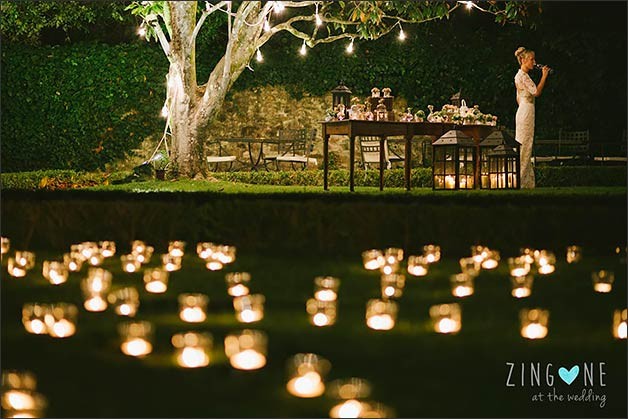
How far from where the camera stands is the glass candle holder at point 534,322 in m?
2.65

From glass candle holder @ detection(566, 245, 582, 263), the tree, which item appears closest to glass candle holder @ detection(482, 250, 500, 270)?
glass candle holder @ detection(566, 245, 582, 263)

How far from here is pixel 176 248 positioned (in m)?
4.48

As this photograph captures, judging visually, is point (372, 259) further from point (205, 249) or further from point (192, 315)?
point (192, 315)

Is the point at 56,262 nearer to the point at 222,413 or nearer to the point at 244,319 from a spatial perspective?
the point at 244,319

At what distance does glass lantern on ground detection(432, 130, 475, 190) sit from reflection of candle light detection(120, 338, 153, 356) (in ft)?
21.5

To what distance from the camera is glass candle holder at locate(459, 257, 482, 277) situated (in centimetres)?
381

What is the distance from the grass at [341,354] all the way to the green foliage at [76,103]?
9.85 meters

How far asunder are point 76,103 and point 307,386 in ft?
38.7

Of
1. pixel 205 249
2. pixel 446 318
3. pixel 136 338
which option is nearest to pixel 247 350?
pixel 136 338

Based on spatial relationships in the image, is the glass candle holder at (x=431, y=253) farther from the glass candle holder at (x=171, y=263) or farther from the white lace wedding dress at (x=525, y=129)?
the white lace wedding dress at (x=525, y=129)

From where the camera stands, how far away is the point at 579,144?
1220 cm

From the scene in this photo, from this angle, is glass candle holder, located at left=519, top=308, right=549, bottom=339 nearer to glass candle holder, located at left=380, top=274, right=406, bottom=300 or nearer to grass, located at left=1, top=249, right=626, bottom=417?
grass, located at left=1, top=249, right=626, bottom=417

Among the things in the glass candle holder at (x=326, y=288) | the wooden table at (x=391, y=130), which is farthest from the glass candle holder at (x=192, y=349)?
the wooden table at (x=391, y=130)

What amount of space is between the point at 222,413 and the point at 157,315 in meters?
1.07
